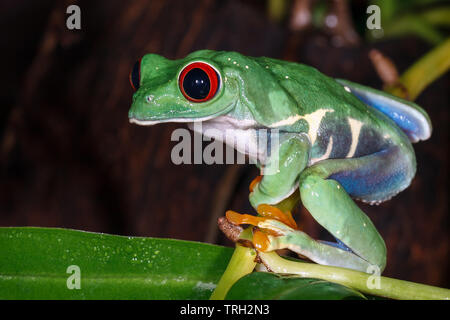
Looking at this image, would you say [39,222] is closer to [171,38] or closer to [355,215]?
[171,38]

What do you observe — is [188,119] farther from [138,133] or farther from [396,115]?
[138,133]

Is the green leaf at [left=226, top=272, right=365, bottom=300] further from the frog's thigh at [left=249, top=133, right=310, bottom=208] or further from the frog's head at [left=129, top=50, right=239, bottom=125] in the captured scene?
the frog's head at [left=129, top=50, right=239, bottom=125]

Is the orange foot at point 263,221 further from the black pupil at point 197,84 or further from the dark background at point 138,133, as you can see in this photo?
the dark background at point 138,133

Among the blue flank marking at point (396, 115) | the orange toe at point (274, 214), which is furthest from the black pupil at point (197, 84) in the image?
the blue flank marking at point (396, 115)

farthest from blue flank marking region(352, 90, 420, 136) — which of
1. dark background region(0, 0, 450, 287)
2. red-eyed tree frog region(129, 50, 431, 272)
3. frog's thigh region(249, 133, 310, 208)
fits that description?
dark background region(0, 0, 450, 287)
